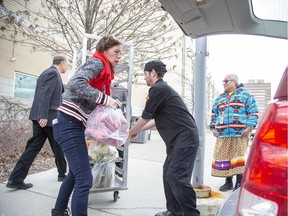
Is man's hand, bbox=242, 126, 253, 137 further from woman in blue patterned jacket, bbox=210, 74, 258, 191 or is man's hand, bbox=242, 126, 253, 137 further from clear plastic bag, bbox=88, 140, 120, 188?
clear plastic bag, bbox=88, 140, 120, 188

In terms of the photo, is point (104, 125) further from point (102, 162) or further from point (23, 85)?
point (23, 85)

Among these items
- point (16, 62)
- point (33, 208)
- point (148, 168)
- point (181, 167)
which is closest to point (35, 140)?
point (33, 208)

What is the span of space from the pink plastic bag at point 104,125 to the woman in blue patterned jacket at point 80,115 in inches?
2.1

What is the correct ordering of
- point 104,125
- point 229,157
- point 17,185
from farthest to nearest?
1. point 229,157
2. point 17,185
3. point 104,125

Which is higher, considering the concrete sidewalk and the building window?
the building window

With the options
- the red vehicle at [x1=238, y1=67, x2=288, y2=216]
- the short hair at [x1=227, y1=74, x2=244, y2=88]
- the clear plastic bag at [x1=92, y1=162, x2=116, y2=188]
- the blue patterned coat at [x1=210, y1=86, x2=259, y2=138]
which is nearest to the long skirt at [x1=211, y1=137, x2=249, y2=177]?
the blue patterned coat at [x1=210, y1=86, x2=259, y2=138]

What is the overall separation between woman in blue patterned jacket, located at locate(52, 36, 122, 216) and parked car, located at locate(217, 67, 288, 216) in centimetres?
149

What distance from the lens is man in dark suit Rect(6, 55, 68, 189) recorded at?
3.49 metres

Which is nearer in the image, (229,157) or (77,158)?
(77,158)

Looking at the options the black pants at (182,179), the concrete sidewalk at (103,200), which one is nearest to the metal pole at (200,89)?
the concrete sidewalk at (103,200)

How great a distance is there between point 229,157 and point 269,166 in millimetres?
3298

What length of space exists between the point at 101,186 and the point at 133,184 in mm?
1144

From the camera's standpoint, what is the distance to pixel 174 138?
8.86ft

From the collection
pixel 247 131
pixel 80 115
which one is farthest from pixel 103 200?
pixel 247 131
